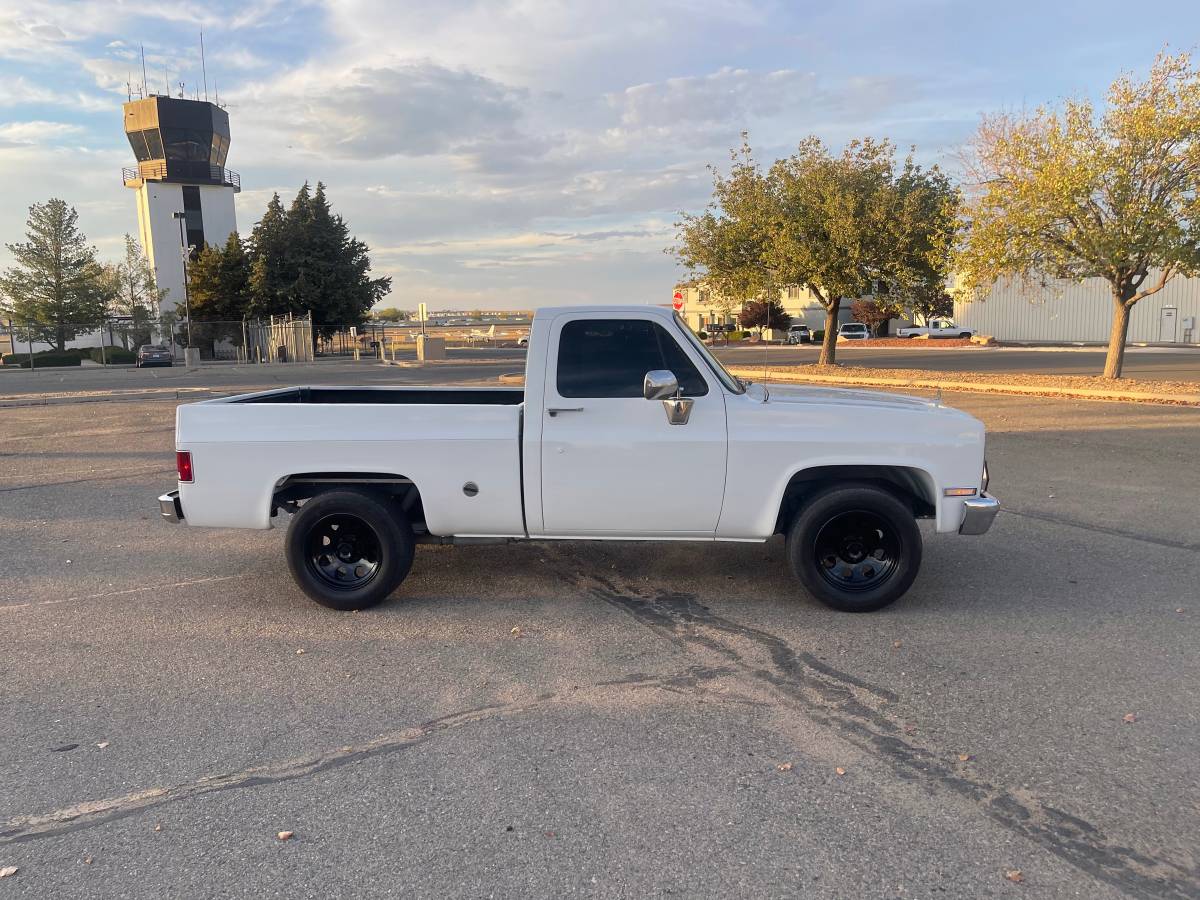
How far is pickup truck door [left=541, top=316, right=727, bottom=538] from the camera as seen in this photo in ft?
18.0

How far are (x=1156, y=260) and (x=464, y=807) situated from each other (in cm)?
2117

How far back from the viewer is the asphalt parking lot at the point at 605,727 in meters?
3.06

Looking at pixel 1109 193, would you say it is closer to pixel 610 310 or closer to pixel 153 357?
pixel 610 310

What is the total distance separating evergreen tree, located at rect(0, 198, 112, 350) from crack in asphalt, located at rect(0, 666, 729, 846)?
193 ft

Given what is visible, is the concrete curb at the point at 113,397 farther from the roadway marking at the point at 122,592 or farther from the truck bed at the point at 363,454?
the truck bed at the point at 363,454

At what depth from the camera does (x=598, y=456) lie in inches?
217

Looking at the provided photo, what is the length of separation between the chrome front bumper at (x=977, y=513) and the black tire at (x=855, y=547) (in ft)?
1.05

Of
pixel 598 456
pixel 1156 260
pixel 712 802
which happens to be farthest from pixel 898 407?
pixel 1156 260

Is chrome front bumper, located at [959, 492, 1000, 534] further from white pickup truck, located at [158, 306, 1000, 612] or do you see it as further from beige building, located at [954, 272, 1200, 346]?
beige building, located at [954, 272, 1200, 346]

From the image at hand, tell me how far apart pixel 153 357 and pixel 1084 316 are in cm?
6099

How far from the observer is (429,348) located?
4634 cm

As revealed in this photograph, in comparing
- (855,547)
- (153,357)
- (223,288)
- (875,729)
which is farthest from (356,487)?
(223,288)

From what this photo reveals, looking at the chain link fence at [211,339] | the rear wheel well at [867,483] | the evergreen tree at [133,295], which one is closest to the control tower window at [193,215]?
the evergreen tree at [133,295]

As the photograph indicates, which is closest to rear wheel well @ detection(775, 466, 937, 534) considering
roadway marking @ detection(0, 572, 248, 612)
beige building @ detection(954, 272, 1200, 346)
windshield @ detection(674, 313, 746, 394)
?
windshield @ detection(674, 313, 746, 394)
